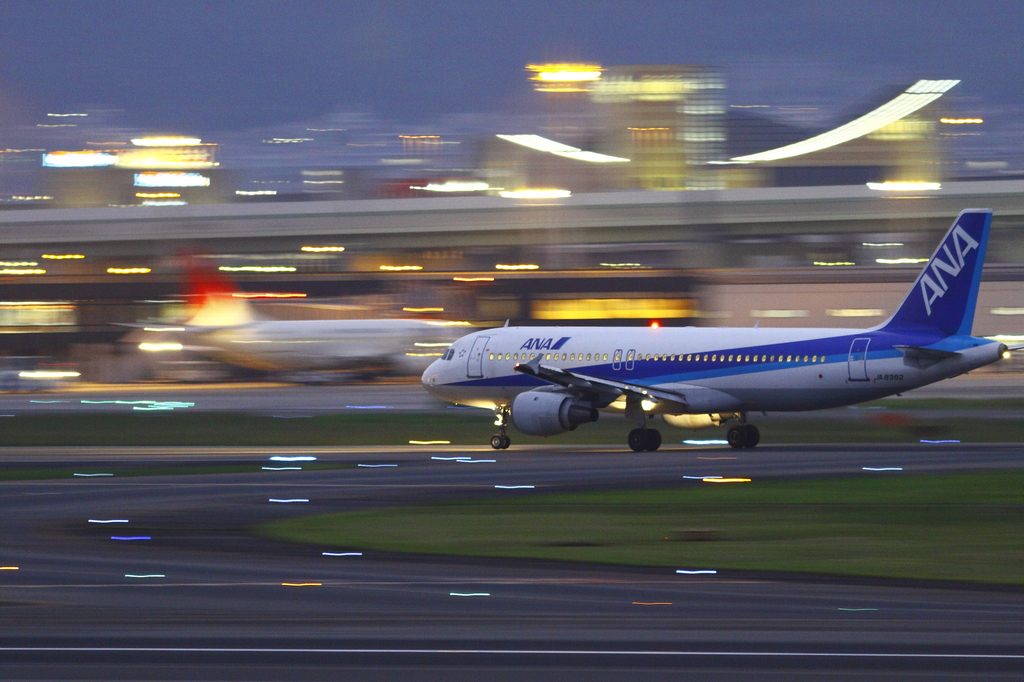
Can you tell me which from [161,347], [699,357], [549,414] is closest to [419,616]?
[549,414]

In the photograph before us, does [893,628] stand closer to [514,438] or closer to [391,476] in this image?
[391,476]

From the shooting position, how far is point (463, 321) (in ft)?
322

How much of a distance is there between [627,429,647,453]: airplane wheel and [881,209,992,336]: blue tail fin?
24.8ft

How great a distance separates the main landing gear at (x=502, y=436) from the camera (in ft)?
125

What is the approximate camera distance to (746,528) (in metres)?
20.2

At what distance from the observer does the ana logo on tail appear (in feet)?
116

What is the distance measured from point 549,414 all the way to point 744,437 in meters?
5.71

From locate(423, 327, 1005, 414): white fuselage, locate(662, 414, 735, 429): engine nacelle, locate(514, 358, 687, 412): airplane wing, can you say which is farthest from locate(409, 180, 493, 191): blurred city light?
locate(514, 358, 687, 412): airplane wing

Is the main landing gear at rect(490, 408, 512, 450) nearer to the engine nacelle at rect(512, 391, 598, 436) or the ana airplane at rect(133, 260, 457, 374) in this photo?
the engine nacelle at rect(512, 391, 598, 436)

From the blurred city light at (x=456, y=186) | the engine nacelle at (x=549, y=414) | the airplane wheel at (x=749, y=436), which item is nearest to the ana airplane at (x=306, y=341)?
the engine nacelle at (x=549, y=414)

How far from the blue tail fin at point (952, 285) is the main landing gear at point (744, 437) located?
4825mm

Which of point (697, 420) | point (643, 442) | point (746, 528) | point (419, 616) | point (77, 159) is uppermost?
point (77, 159)

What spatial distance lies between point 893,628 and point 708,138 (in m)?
173

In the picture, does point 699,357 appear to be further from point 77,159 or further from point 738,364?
point 77,159
